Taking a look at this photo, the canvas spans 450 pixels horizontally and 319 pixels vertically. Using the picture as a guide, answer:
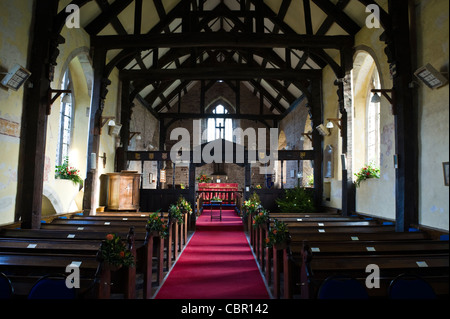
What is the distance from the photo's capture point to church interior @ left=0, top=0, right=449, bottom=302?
3057 millimetres

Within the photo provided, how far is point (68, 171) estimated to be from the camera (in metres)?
7.98

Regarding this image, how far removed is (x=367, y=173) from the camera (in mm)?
7238

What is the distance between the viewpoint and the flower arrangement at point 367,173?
708cm

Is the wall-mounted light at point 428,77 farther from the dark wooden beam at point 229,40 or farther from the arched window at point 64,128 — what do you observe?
the arched window at point 64,128

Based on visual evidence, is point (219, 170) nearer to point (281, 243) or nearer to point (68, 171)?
point (68, 171)

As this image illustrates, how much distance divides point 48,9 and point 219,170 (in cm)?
1360

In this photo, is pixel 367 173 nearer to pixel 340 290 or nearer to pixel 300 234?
pixel 300 234

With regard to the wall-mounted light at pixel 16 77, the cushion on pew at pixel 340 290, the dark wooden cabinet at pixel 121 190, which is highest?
the wall-mounted light at pixel 16 77

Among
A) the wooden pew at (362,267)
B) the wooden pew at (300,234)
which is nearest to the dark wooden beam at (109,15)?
the wooden pew at (300,234)

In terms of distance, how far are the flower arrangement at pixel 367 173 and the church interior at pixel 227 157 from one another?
0.13ft

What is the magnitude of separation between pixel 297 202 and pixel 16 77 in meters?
7.59

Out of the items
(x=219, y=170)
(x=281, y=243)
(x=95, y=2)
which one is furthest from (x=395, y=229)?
(x=219, y=170)
